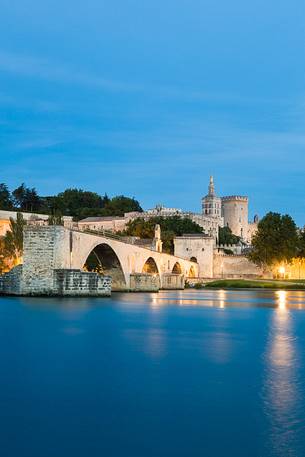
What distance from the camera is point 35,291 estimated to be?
34219 mm

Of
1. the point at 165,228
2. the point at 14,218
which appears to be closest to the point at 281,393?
the point at 14,218

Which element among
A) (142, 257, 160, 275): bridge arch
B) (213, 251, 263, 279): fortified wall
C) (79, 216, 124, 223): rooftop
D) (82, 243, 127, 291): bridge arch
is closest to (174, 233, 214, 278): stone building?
(213, 251, 263, 279): fortified wall

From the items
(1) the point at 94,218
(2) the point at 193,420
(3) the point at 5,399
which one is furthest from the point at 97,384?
(1) the point at 94,218

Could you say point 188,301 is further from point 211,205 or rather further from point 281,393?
point 211,205

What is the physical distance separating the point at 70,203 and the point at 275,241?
187 ft

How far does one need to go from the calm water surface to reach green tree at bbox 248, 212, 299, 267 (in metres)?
49.9

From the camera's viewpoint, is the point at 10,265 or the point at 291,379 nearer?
the point at 291,379

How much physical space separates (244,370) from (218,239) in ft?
333

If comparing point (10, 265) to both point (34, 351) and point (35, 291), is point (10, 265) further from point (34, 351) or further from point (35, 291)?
point (34, 351)

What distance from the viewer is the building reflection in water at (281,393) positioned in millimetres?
9930

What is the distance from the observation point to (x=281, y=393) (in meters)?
13.2

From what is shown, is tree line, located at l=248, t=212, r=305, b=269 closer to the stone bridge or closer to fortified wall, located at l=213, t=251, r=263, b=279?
fortified wall, located at l=213, t=251, r=263, b=279

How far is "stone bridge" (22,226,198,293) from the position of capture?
112ft

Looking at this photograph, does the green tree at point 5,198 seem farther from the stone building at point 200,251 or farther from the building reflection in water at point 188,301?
the building reflection in water at point 188,301
